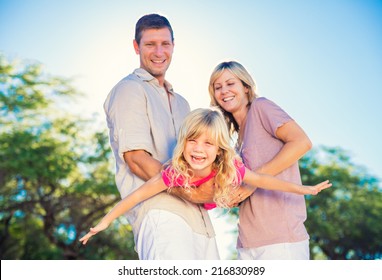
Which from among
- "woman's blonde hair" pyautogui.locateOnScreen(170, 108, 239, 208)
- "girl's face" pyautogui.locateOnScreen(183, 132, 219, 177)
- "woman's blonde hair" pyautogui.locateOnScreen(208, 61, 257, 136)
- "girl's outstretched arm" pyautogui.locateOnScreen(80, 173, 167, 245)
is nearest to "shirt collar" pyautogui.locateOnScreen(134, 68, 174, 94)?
"woman's blonde hair" pyautogui.locateOnScreen(208, 61, 257, 136)

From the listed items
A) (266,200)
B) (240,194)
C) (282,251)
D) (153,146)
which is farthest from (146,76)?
(282,251)

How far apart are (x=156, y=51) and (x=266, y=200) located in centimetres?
100

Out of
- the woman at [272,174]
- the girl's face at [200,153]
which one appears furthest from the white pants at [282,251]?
the girl's face at [200,153]

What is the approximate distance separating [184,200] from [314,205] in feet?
51.6

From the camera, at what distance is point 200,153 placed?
2543 millimetres

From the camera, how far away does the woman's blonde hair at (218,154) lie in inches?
98.7

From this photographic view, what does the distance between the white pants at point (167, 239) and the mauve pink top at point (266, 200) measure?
12.4 inches

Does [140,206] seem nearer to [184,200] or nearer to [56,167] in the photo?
[184,200]

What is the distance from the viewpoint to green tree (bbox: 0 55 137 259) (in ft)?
48.8

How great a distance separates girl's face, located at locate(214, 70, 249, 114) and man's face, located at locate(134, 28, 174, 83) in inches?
12.6

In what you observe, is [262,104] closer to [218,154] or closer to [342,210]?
[218,154]

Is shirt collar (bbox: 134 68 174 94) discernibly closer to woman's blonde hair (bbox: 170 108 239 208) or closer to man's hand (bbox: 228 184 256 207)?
woman's blonde hair (bbox: 170 108 239 208)
